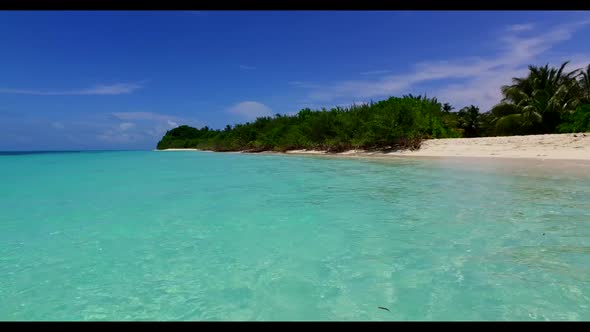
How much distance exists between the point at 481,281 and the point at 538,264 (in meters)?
0.81

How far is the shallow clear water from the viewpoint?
99.0 inches

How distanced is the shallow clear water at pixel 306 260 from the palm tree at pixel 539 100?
81.9 feet

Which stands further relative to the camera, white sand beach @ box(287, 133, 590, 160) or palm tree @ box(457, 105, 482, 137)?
palm tree @ box(457, 105, 482, 137)

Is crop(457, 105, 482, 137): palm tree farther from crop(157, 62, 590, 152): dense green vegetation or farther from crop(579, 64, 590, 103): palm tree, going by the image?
crop(579, 64, 590, 103): palm tree

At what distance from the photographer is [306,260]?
11.5 ft

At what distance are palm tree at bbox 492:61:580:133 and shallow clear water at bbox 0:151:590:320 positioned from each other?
25.0 m

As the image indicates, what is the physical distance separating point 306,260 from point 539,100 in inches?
1273

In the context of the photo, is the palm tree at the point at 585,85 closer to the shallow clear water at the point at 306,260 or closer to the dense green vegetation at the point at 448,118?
the dense green vegetation at the point at 448,118

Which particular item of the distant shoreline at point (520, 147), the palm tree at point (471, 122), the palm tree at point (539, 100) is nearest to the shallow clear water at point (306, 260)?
the distant shoreline at point (520, 147)

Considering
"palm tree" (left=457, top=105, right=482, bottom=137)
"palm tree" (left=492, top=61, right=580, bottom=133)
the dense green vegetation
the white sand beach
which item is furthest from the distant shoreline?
"palm tree" (left=457, top=105, right=482, bottom=137)

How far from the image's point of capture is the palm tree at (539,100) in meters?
26.9

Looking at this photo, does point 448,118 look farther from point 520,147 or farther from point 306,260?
point 306,260

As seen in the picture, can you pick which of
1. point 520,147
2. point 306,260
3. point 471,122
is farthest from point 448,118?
point 306,260
